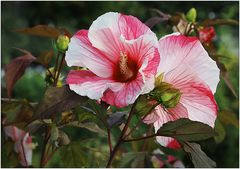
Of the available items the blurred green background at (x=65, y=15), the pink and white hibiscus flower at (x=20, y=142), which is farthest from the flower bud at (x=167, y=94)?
the blurred green background at (x=65, y=15)

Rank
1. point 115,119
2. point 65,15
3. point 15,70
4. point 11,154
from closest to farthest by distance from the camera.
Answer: point 115,119, point 15,70, point 11,154, point 65,15

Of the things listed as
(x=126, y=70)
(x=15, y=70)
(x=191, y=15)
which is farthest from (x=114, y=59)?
(x=191, y=15)

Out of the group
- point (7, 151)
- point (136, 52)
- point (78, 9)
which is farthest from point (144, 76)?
point (78, 9)

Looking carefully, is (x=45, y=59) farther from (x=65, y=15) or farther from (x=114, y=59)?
(x=65, y=15)

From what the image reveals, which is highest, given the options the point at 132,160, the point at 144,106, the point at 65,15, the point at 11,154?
the point at 144,106

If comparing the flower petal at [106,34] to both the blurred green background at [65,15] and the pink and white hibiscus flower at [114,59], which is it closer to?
the pink and white hibiscus flower at [114,59]

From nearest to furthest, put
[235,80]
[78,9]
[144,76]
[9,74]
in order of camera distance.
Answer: [144,76], [9,74], [235,80], [78,9]

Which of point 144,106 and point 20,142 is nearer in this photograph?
point 144,106

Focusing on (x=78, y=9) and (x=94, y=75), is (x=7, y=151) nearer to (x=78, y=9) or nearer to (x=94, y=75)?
(x=94, y=75)
